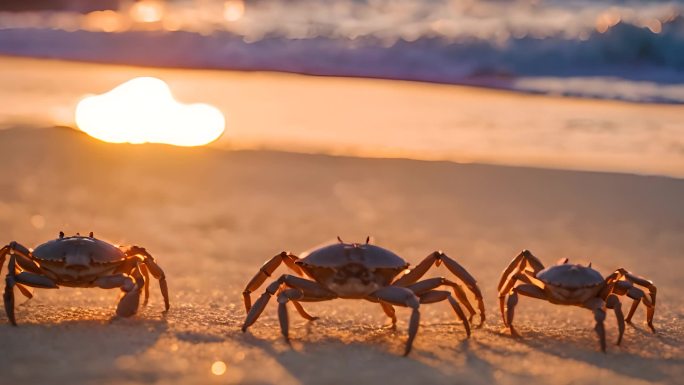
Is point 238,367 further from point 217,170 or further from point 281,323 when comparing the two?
point 217,170

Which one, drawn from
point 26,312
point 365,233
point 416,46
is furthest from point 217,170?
point 416,46

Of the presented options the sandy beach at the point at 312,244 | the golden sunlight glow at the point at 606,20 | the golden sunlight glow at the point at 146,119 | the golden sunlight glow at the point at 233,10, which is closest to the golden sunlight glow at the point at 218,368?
the sandy beach at the point at 312,244

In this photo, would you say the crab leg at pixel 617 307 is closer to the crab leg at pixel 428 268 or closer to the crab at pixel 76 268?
the crab leg at pixel 428 268

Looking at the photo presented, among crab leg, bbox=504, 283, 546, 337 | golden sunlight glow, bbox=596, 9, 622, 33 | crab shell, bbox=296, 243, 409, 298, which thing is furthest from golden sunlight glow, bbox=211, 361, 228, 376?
golden sunlight glow, bbox=596, 9, 622, 33

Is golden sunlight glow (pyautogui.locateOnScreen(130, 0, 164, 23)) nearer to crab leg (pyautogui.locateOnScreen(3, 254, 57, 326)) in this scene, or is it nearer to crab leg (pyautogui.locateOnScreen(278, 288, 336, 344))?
crab leg (pyautogui.locateOnScreen(3, 254, 57, 326))

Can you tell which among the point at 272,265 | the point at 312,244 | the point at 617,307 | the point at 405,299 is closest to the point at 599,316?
the point at 617,307

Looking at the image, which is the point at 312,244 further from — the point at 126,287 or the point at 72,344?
the point at 72,344
